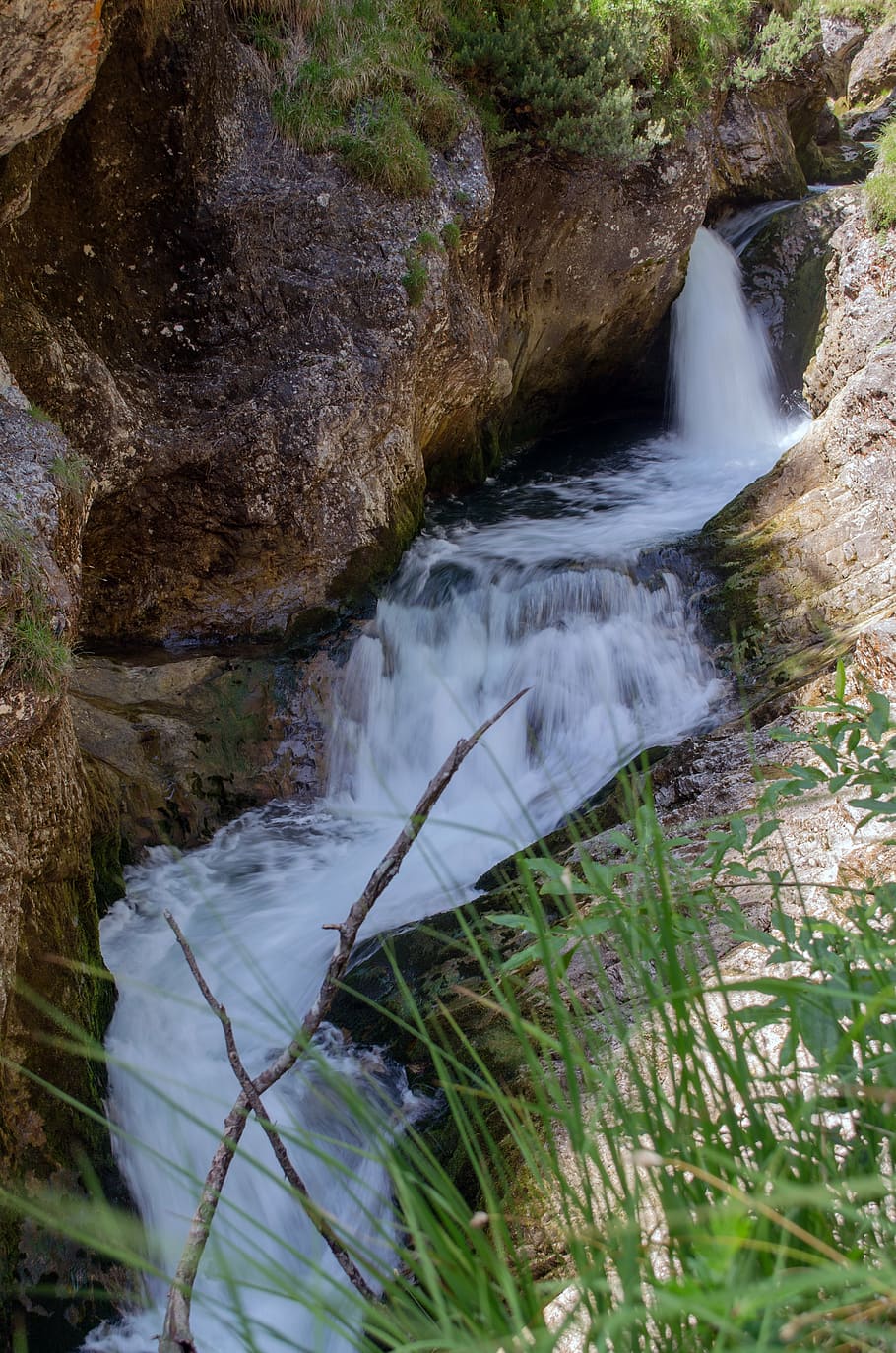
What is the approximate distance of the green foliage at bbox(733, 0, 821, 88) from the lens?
34.1ft

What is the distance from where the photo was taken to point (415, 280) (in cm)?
653

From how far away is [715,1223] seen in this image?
2.59ft

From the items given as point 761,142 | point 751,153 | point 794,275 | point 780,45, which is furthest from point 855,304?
point 780,45

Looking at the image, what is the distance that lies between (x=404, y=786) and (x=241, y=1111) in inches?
170

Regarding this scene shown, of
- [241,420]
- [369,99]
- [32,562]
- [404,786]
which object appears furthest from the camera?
[369,99]

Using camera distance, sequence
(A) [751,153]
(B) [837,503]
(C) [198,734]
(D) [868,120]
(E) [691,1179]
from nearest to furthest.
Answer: (E) [691,1179] → (C) [198,734] → (B) [837,503] → (A) [751,153] → (D) [868,120]

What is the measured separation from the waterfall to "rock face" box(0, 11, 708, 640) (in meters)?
3.83

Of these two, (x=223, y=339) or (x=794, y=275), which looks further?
(x=794, y=275)

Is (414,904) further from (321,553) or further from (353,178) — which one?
(353,178)

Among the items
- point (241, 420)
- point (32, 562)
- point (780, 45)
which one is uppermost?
point (780, 45)

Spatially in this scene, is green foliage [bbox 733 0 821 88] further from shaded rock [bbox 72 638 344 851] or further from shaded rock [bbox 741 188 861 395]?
shaded rock [bbox 72 638 344 851]

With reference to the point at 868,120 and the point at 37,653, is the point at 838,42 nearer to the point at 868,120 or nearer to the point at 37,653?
the point at 868,120

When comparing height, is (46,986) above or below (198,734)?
below

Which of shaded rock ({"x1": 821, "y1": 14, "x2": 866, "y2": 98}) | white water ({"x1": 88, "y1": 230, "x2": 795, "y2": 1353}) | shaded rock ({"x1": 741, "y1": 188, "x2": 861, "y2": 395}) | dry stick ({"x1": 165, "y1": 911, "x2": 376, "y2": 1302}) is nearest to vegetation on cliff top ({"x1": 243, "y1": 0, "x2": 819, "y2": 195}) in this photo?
shaded rock ({"x1": 741, "y1": 188, "x2": 861, "y2": 395})
